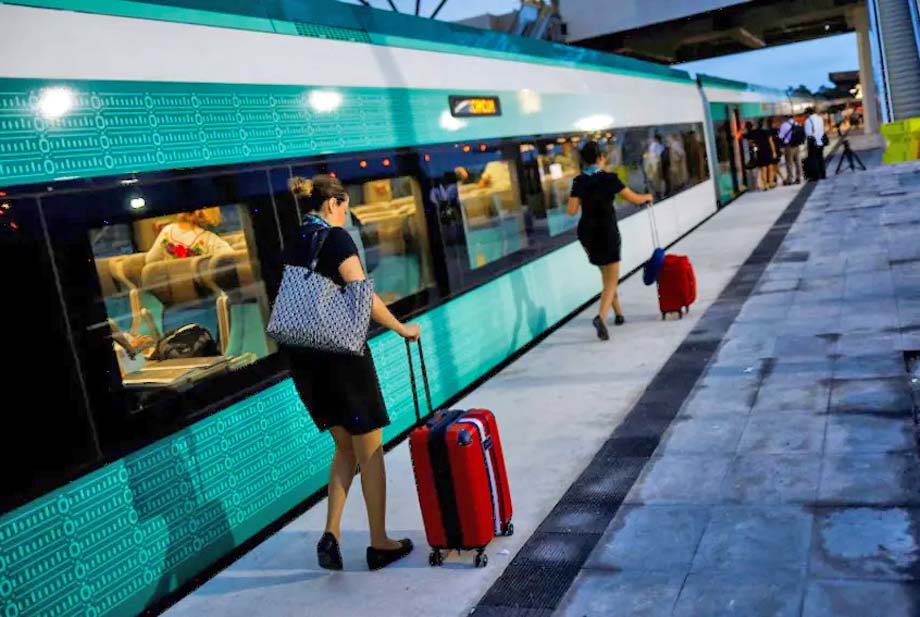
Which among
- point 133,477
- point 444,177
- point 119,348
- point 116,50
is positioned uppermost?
point 116,50

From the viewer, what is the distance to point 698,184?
1691 cm

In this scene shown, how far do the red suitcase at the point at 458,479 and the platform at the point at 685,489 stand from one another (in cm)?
16

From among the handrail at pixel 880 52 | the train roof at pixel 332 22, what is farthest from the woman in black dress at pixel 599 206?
the handrail at pixel 880 52

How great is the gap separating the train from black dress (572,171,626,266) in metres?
0.88

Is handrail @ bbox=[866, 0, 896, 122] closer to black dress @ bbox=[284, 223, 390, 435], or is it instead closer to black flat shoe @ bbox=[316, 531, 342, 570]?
black dress @ bbox=[284, 223, 390, 435]

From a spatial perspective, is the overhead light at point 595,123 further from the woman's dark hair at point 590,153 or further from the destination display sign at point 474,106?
the woman's dark hair at point 590,153

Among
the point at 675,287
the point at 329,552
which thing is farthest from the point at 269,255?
the point at 675,287

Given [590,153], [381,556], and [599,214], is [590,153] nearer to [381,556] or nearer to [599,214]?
[599,214]

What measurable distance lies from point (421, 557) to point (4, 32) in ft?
9.33

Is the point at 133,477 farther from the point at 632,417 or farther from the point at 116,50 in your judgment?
the point at 632,417

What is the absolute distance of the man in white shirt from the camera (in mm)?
18156

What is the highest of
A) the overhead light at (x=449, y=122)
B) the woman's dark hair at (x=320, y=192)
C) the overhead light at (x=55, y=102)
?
the overhead light at (x=55, y=102)

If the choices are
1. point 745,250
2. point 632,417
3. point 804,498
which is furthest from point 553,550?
point 745,250

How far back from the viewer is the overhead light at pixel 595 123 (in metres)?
10.2
